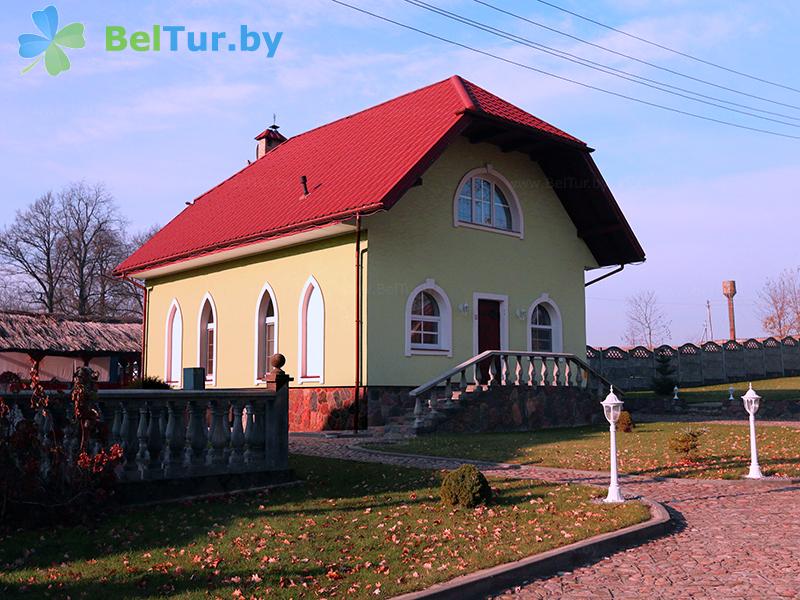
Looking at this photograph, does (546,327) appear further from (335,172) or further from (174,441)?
(174,441)

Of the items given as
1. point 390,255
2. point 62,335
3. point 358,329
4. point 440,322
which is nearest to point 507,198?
point 440,322

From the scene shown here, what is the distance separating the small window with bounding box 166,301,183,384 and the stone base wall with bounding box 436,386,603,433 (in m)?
10.5

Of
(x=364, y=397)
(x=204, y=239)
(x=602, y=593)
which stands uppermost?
(x=204, y=239)

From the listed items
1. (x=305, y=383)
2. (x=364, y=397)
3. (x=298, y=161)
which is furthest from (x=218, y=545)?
(x=298, y=161)

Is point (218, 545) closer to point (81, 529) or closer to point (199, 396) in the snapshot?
point (81, 529)

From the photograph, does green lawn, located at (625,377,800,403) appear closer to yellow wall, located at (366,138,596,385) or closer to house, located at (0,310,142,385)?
yellow wall, located at (366,138,596,385)

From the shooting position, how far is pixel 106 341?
3020cm

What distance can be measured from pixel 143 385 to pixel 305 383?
4.11 m

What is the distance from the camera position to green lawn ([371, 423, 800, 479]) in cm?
1153

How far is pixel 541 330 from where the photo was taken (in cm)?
2188

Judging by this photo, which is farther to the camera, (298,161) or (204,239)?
(298,161)

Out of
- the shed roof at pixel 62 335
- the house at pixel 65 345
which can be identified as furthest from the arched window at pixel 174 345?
the shed roof at pixel 62 335

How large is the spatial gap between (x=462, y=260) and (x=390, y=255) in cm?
242

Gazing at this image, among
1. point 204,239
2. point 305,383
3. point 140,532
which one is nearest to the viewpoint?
point 140,532
